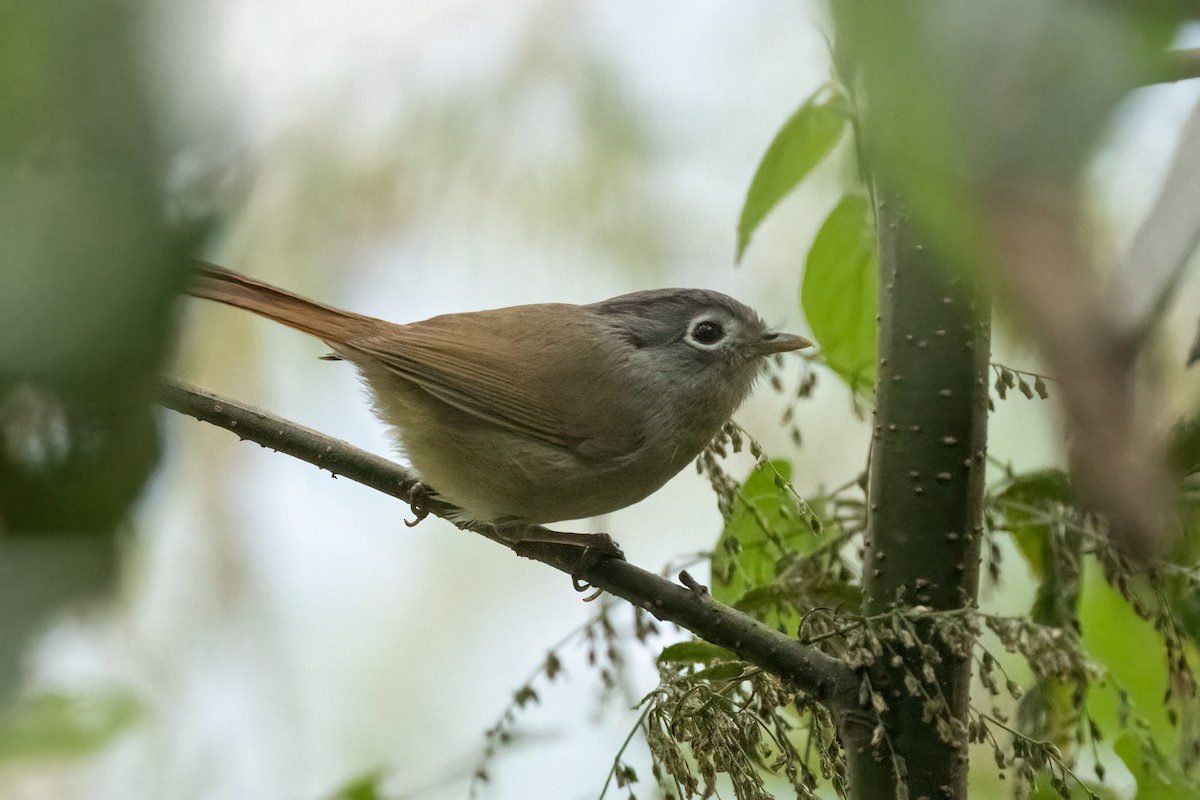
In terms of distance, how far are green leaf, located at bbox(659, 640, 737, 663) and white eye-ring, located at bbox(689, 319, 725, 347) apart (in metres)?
1.24

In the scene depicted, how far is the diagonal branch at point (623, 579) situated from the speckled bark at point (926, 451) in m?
0.12

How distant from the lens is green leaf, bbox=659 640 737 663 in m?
1.64

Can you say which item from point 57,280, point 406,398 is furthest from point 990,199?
point 406,398

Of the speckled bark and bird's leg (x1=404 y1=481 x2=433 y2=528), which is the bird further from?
the speckled bark

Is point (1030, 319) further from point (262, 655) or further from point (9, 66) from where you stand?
point (262, 655)

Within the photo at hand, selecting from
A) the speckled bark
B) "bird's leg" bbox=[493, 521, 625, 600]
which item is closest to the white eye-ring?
"bird's leg" bbox=[493, 521, 625, 600]

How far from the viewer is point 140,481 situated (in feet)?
0.99

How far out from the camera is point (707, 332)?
2838mm

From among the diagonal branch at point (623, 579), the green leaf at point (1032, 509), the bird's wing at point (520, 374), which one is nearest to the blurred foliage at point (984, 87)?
the diagonal branch at point (623, 579)

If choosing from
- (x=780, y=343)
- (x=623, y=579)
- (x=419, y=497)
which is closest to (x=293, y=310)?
(x=419, y=497)

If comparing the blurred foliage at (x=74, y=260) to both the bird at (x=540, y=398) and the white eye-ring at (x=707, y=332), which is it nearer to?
the bird at (x=540, y=398)

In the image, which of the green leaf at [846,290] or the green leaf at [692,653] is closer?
the green leaf at [692,653]

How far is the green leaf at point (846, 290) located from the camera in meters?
1.95

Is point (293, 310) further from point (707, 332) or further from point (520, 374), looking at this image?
point (707, 332)
